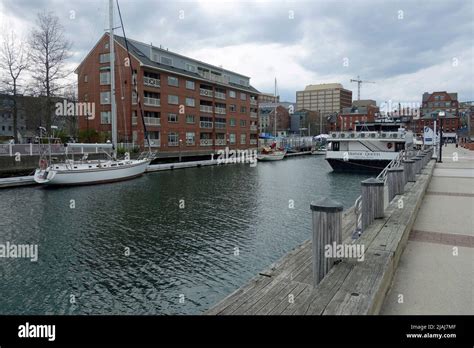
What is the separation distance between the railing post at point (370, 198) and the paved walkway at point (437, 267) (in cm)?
90

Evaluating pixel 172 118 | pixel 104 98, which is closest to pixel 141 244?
pixel 104 98

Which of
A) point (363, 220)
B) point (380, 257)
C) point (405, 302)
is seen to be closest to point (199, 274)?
point (363, 220)

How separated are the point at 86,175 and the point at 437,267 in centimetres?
2521

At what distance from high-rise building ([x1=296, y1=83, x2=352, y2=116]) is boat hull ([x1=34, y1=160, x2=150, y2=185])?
15414 centimetres

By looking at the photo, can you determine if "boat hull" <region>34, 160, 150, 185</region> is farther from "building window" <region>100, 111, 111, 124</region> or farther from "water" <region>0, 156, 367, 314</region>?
"building window" <region>100, 111, 111, 124</region>

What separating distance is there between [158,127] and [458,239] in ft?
129

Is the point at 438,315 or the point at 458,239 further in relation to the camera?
the point at 458,239

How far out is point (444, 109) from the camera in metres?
113

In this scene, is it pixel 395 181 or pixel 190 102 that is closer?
pixel 395 181

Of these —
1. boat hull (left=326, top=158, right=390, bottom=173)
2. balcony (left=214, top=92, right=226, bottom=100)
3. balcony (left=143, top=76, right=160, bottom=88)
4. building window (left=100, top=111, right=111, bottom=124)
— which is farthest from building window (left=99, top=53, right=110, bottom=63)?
boat hull (left=326, top=158, right=390, bottom=173)

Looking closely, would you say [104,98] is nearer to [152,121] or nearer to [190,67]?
[152,121]
